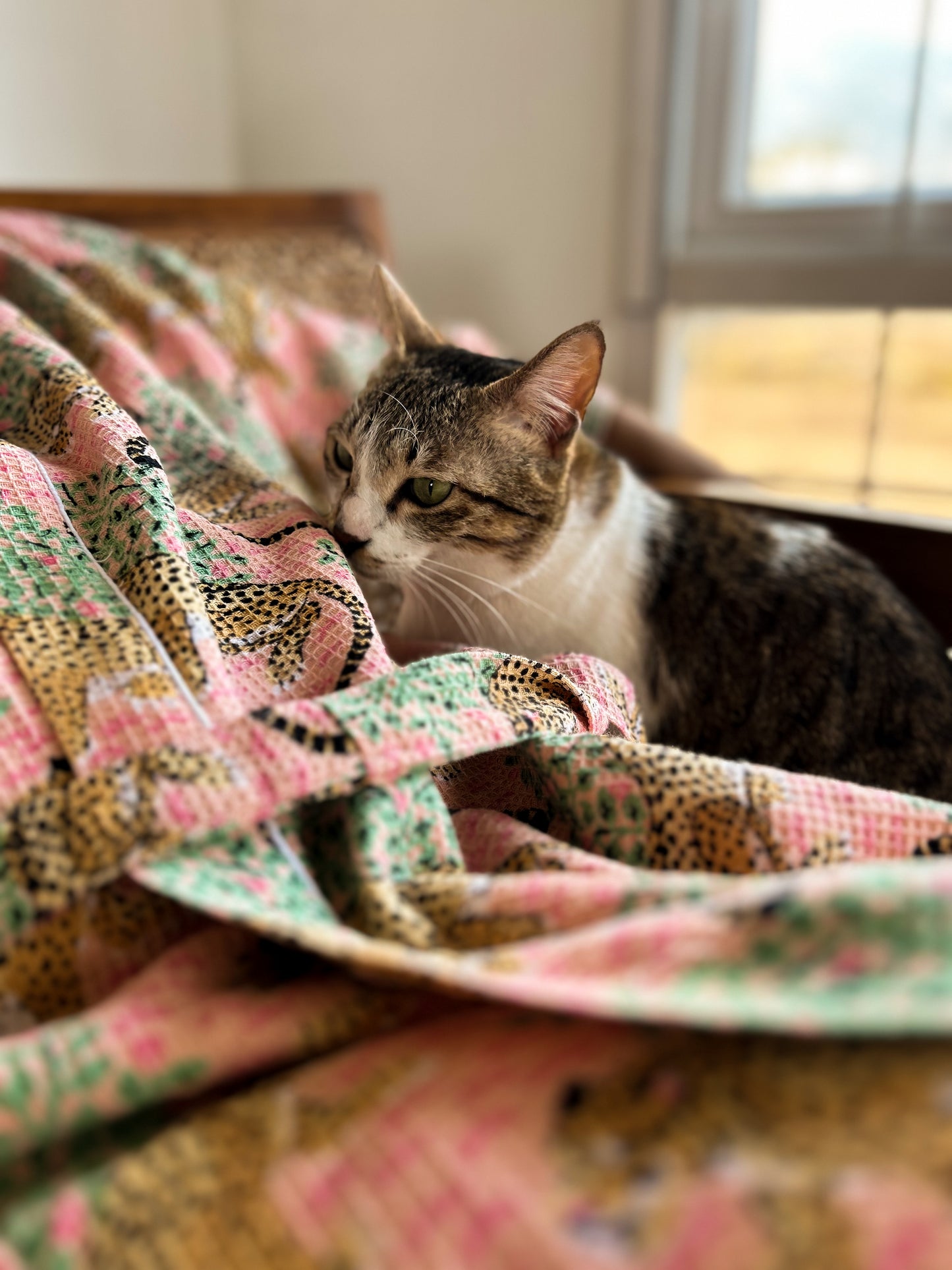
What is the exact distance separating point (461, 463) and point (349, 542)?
0.41ft

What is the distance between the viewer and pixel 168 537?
1.89ft

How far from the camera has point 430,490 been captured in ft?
2.60

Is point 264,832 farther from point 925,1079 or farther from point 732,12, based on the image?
point 732,12

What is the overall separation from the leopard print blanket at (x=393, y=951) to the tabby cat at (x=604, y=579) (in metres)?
0.18

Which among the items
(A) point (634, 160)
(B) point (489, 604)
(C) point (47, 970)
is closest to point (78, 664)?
(C) point (47, 970)

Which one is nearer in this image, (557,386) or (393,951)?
(393,951)

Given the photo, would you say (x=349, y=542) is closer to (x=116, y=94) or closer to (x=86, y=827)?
(x=86, y=827)

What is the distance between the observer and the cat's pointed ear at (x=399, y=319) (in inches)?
36.7

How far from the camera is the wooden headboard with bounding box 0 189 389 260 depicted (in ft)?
3.90

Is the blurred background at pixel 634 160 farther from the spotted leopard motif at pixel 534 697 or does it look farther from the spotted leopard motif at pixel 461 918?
the spotted leopard motif at pixel 461 918

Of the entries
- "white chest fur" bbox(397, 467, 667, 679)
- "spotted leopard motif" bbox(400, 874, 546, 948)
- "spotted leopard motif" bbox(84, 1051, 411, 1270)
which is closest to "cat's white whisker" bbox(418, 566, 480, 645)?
"white chest fur" bbox(397, 467, 667, 679)

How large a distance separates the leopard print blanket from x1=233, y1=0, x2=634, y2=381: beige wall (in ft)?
4.64

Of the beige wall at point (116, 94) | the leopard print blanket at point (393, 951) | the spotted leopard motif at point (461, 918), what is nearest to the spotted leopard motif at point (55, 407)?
the leopard print blanket at point (393, 951)

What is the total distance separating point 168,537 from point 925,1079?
51 cm
